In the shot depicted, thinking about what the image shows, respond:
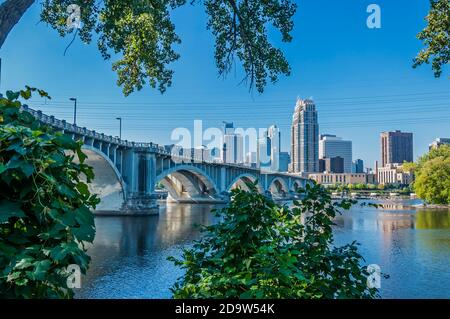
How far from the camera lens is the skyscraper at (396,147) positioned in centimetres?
12862

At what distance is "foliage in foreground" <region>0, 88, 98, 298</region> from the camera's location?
1.57 meters

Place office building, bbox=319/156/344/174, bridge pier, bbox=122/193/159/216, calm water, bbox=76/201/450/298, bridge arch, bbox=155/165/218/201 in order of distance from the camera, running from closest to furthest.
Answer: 1. calm water, bbox=76/201/450/298
2. bridge pier, bbox=122/193/159/216
3. bridge arch, bbox=155/165/218/201
4. office building, bbox=319/156/344/174

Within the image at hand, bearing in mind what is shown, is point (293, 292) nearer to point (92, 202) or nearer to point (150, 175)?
point (92, 202)

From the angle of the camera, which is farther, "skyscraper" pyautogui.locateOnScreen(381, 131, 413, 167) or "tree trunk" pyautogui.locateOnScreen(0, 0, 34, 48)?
"skyscraper" pyautogui.locateOnScreen(381, 131, 413, 167)

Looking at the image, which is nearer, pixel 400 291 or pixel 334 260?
pixel 334 260

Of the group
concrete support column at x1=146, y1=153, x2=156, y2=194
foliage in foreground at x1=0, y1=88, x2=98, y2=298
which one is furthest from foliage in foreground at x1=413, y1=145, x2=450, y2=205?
foliage in foreground at x1=0, y1=88, x2=98, y2=298

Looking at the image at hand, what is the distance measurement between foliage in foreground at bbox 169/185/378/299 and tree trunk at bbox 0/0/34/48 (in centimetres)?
266

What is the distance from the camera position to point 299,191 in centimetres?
412

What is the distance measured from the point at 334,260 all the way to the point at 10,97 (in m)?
3.05

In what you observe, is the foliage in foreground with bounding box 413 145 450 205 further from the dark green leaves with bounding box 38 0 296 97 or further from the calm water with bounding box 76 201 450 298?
the dark green leaves with bounding box 38 0 296 97

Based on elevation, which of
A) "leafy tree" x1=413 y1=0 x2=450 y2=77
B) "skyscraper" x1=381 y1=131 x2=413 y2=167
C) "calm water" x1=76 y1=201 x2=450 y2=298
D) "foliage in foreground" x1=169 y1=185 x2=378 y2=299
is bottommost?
"calm water" x1=76 y1=201 x2=450 y2=298

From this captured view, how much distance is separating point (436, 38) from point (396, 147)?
134186mm

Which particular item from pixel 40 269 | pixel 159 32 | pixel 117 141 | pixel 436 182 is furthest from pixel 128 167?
pixel 436 182

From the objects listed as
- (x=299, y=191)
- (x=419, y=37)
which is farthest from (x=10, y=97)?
(x=419, y=37)
